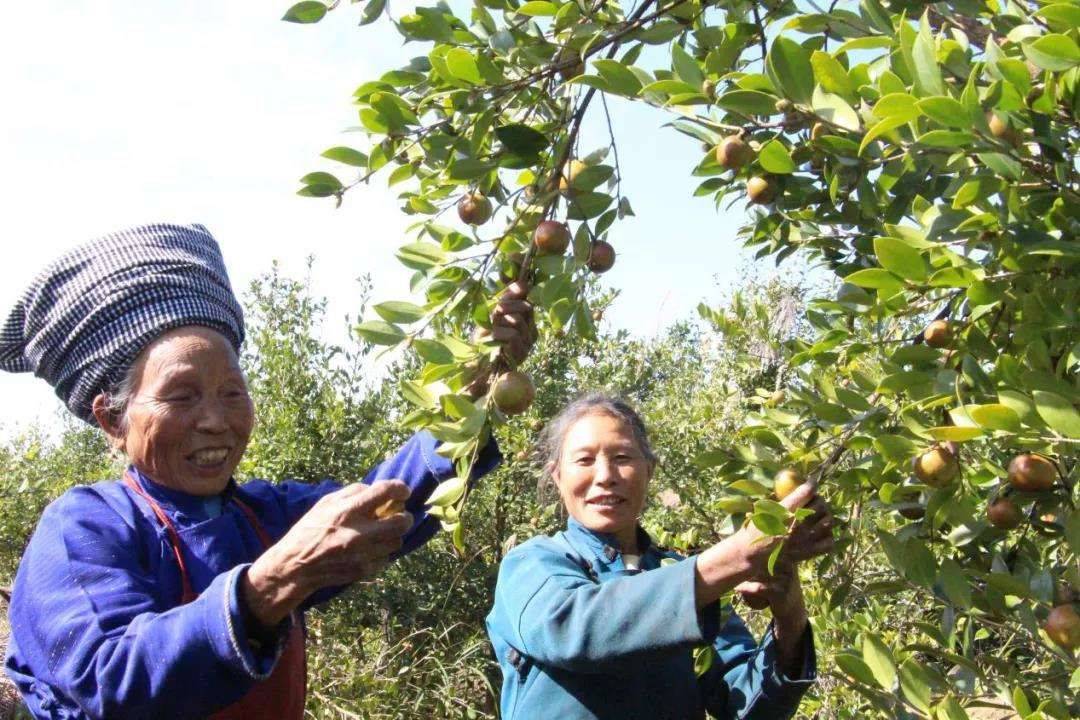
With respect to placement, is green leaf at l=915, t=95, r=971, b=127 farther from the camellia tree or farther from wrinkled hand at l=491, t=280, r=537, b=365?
wrinkled hand at l=491, t=280, r=537, b=365

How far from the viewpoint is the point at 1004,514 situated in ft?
5.36

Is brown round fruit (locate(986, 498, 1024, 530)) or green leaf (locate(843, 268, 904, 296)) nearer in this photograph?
green leaf (locate(843, 268, 904, 296))

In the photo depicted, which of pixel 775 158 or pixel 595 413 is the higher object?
pixel 775 158

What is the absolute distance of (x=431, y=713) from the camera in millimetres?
4891

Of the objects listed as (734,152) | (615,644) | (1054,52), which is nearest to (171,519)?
(615,644)

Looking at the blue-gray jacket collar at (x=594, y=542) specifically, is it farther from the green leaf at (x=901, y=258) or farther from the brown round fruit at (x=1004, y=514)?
the green leaf at (x=901, y=258)

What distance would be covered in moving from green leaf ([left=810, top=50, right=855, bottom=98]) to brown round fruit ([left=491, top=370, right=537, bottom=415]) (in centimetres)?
62

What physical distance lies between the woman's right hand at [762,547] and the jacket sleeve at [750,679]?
0.47m

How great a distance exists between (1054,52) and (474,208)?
0.95 meters

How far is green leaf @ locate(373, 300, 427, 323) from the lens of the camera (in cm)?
167

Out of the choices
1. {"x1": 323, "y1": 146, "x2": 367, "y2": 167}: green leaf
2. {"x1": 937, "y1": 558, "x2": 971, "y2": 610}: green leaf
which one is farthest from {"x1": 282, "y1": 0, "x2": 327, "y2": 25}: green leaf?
{"x1": 937, "y1": 558, "x2": 971, "y2": 610}: green leaf

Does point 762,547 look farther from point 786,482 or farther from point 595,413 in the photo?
point 595,413

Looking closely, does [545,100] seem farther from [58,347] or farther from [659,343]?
[659,343]

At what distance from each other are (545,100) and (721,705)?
134cm
